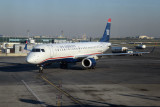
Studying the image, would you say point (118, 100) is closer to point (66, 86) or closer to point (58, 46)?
point (66, 86)

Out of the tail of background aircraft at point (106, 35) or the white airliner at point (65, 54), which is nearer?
the white airliner at point (65, 54)

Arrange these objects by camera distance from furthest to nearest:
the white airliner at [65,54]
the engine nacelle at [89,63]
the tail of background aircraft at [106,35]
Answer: the tail of background aircraft at [106,35] → the engine nacelle at [89,63] → the white airliner at [65,54]

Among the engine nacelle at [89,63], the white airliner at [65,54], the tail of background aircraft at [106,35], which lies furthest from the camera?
the tail of background aircraft at [106,35]

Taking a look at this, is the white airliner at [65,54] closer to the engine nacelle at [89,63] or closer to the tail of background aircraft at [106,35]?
the engine nacelle at [89,63]

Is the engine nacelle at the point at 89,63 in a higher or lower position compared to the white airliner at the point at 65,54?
lower

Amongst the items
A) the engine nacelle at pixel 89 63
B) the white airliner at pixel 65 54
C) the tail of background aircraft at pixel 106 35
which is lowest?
the engine nacelle at pixel 89 63

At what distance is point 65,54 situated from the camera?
121 feet

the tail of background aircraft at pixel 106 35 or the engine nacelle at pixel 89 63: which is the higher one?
the tail of background aircraft at pixel 106 35

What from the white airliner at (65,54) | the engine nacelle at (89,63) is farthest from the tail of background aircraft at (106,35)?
the engine nacelle at (89,63)

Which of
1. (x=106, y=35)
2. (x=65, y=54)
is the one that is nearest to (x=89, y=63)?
(x=65, y=54)

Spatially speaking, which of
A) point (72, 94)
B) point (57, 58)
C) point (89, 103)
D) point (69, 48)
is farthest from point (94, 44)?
point (89, 103)

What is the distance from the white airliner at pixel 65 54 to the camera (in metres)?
32.6

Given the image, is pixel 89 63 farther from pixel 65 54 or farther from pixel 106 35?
pixel 106 35

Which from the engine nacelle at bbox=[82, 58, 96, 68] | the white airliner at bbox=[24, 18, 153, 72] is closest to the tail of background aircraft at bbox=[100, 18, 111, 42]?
the white airliner at bbox=[24, 18, 153, 72]
